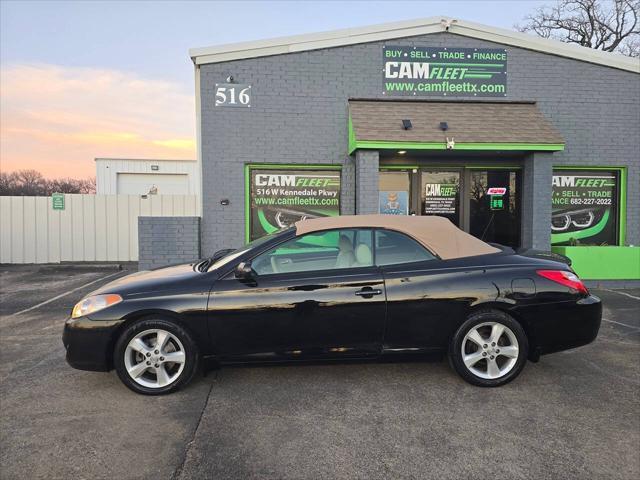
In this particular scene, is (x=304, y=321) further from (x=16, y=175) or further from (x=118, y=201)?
(x=16, y=175)

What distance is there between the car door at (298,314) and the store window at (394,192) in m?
5.92

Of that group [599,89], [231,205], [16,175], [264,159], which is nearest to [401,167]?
[264,159]

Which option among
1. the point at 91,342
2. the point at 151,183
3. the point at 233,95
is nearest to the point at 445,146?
the point at 233,95

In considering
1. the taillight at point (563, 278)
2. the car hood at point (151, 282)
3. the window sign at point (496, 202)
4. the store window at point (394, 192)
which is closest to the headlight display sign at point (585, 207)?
the window sign at point (496, 202)

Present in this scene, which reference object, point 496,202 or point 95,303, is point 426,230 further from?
point 496,202

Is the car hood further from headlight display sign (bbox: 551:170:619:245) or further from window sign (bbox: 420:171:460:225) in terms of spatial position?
headlight display sign (bbox: 551:170:619:245)

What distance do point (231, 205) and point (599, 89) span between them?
26.6 feet

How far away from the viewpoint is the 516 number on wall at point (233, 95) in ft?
29.6

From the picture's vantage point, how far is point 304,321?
379 cm

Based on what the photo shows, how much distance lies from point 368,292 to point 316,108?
624 cm

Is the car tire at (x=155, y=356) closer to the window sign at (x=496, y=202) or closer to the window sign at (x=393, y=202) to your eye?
the window sign at (x=393, y=202)

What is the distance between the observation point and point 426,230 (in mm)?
4227

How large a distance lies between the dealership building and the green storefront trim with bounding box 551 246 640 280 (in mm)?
22

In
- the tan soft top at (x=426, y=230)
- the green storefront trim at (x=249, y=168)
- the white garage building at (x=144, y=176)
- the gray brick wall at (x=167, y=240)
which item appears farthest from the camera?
the white garage building at (x=144, y=176)
